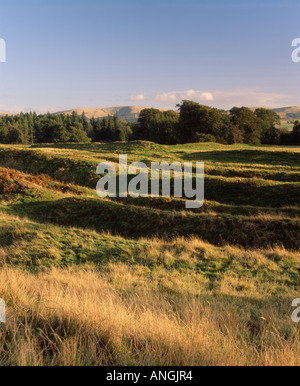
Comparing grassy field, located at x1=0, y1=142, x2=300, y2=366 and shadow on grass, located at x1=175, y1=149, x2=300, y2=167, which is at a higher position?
shadow on grass, located at x1=175, y1=149, x2=300, y2=167

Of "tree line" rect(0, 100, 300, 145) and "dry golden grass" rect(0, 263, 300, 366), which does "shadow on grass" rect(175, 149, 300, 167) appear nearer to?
"tree line" rect(0, 100, 300, 145)

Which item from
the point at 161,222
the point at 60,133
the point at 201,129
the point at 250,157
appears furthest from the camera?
the point at 60,133

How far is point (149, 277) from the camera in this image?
8945 millimetres

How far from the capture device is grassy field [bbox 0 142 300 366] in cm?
326

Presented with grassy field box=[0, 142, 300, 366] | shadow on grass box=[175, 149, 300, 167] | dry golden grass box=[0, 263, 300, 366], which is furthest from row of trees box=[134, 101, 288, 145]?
dry golden grass box=[0, 263, 300, 366]

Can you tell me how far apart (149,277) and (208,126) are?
2971 inches

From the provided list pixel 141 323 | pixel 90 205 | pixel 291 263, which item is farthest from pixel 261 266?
pixel 90 205

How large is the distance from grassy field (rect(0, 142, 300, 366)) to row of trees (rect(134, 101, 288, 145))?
50.4 meters

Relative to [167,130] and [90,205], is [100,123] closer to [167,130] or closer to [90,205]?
[167,130]

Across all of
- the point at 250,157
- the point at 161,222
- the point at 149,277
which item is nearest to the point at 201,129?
the point at 250,157

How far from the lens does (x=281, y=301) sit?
716cm

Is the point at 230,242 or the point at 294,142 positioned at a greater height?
the point at 294,142

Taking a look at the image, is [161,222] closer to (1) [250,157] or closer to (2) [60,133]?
(1) [250,157]

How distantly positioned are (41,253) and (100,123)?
139101 mm
